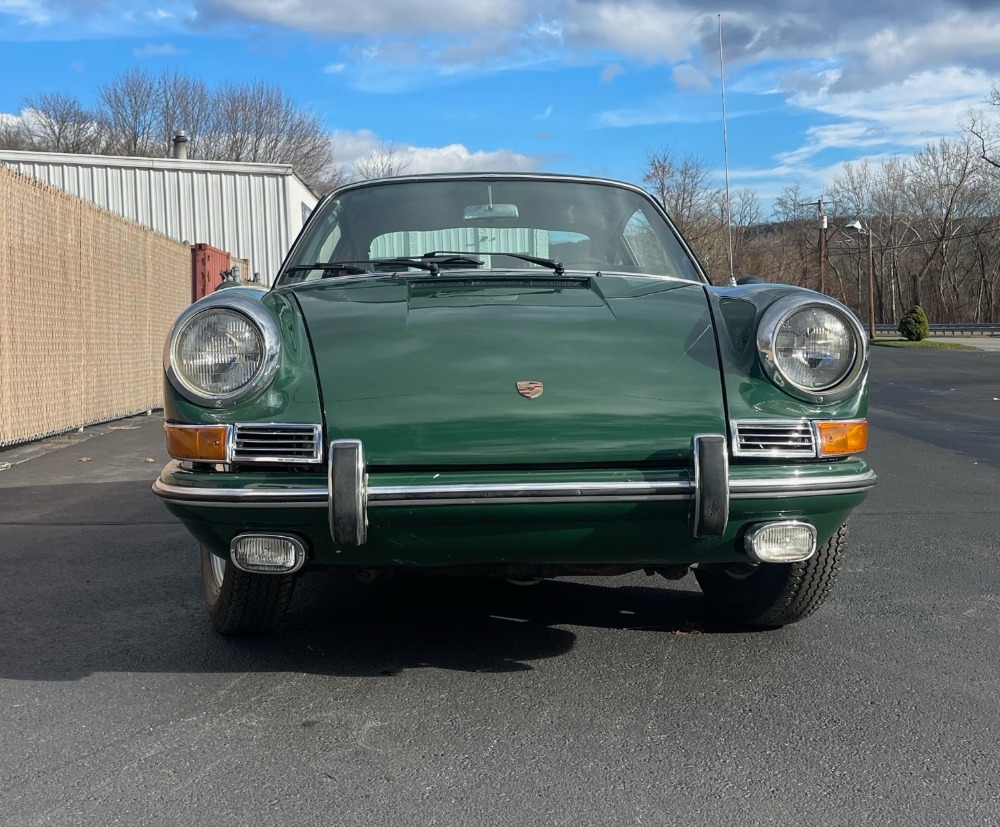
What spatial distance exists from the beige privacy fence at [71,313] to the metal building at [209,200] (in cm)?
913

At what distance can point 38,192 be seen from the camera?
8.45 metres

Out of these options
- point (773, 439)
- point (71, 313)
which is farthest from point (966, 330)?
point (773, 439)

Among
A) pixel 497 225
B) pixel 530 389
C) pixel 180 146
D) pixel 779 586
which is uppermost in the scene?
pixel 180 146

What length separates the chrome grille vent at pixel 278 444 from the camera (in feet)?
8.68

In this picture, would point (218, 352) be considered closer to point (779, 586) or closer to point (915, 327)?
point (779, 586)

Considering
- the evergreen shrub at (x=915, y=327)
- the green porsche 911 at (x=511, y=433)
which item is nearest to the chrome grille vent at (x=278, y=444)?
the green porsche 911 at (x=511, y=433)

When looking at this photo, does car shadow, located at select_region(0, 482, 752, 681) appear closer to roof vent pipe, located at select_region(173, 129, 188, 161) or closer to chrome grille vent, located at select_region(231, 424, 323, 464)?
chrome grille vent, located at select_region(231, 424, 323, 464)

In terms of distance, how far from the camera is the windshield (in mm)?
3957

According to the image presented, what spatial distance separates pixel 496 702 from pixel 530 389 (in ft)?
2.94

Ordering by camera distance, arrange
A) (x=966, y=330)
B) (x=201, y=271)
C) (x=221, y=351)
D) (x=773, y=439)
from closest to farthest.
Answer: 1. (x=773, y=439)
2. (x=221, y=351)
3. (x=201, y=271)
4. (x=966, y=330)

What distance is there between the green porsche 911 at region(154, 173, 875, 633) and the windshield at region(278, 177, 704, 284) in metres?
0.82

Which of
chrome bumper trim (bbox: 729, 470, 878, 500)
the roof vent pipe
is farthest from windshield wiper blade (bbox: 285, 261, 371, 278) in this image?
the roof vent pipe

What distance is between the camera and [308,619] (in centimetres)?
364

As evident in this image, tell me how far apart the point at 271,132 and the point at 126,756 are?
54338 mm
